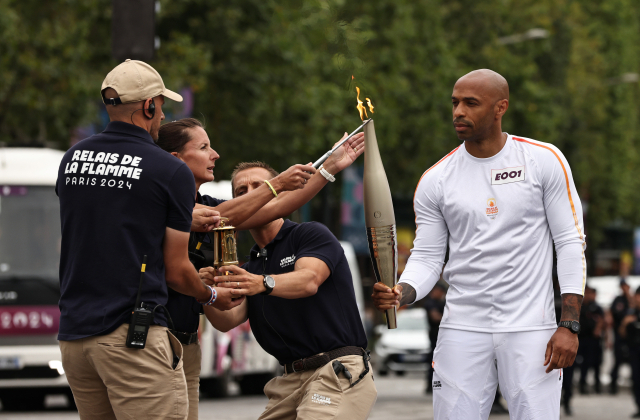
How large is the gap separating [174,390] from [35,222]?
10.8 metres

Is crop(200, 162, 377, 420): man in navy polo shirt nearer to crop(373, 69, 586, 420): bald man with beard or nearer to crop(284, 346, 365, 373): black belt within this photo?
crop(284, 346, 365, 373): black belt

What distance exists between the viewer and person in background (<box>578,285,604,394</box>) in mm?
19406

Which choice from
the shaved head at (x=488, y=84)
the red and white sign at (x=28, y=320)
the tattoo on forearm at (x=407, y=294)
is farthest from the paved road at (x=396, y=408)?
the shaved head at (x=488, y=84)

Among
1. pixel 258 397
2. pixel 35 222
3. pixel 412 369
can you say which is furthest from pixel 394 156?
pixel 35 222

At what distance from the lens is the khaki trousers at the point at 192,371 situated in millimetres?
5234

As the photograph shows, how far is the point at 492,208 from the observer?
5.29m

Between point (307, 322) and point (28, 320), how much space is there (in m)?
10.1

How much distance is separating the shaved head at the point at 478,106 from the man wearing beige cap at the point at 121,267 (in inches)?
59.6

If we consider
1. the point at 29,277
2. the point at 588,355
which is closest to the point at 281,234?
the point at 29,277

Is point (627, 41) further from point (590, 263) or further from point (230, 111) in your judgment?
point (230, 111)

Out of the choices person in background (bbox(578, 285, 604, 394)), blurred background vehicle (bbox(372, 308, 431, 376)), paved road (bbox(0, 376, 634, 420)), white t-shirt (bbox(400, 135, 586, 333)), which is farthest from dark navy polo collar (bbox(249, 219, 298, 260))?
blurred background vehicle (bbox(372, 308, 431, 376))

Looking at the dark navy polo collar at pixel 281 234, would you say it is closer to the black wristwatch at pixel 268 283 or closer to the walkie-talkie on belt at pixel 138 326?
the black wristwatch at pixel 268 283

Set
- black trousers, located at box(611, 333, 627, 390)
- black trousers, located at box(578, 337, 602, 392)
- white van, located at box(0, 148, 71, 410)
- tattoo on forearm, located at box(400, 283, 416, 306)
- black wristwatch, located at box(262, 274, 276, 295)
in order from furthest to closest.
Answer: black trousers, located at box(611, 333, 627, 390) → black trousers, located at box(578, 337, 602, 392) → white van, located at box(0, 148, 71, 410) → tattoo on forearm, located at box(400, 283, 416, 306) → black wristwatch, located at box(262, 274, 276, 295)

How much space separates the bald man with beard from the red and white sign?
990 centimetres
